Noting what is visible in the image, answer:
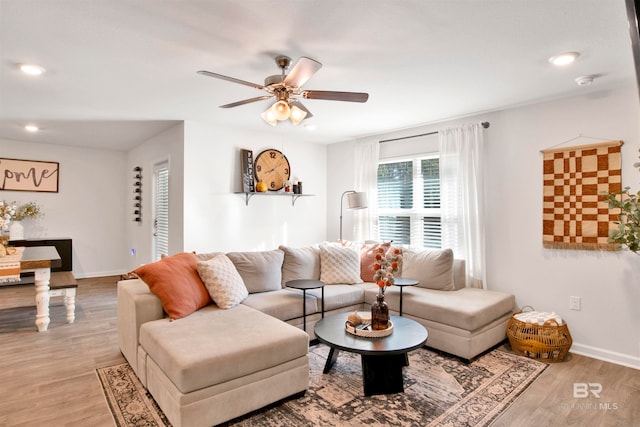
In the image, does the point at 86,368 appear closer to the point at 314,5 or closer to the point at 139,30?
the point at 139,30

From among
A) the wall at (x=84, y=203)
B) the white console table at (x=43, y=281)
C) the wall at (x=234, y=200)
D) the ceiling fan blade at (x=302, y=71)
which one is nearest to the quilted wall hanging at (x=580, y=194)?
the ceiling fan blade at (x=302, y=71)

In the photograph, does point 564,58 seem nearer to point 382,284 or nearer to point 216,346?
point 382,284

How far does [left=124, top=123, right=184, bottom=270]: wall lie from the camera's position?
4.48m

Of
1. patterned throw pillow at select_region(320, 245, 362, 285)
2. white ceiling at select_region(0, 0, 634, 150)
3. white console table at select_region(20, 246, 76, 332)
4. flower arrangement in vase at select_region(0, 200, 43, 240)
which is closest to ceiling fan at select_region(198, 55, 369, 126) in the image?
white ceiling at select_region(0, 0, 634, 150)

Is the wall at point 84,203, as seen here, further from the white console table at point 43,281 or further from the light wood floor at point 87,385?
the light wood floor at point 87,385

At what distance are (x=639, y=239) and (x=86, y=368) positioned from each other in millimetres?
4442

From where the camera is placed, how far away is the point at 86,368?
292 centimetres

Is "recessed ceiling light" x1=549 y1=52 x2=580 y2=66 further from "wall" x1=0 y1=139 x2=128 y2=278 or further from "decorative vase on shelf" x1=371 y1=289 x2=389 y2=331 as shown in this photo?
"wall" x1=0 y1=139 x2=128 y2=278

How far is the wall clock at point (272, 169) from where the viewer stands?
5007mm


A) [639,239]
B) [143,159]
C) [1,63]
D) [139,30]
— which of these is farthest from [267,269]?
[143,159]

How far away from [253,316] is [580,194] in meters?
3.15

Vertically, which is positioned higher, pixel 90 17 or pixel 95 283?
pixel 90 17

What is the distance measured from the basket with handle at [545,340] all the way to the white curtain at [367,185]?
230cm

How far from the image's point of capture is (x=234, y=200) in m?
4.79
